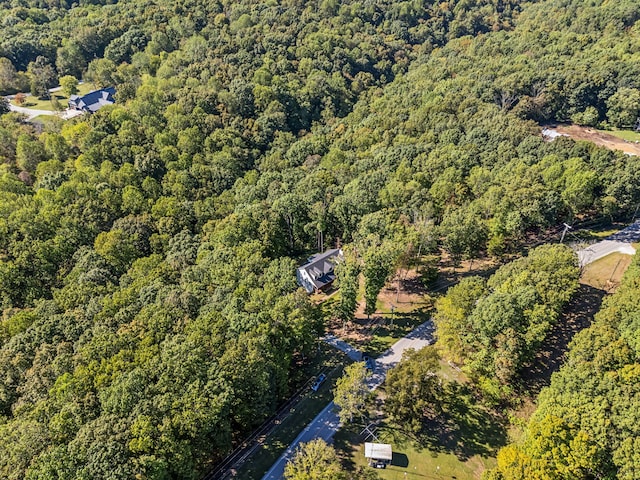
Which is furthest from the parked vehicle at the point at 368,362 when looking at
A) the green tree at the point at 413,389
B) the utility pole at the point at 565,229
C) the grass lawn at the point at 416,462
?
the utility pole at the point at 565,229

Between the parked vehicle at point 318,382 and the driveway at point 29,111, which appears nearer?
the parked vehicle at point 318,382

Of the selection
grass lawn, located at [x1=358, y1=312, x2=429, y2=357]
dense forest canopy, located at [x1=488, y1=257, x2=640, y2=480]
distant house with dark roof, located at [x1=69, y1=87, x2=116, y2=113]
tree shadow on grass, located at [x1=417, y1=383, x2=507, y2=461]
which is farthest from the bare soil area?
distant house with dark roof, located at [x1=69, y1=87, x2=116, y2=113]

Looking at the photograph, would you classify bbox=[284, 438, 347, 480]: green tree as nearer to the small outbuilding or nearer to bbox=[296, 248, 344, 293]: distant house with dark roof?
the small outbuilding

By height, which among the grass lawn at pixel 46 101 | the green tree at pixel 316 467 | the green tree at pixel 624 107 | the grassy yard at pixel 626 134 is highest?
the grass lawn at pixel 46 101

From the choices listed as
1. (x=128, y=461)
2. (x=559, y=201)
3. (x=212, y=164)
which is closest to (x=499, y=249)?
(x=559, y=201)

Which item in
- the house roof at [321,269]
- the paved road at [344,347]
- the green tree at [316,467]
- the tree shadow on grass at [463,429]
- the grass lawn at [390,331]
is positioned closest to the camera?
the green tree at [316,467]

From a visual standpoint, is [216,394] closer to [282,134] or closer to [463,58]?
[282,134]

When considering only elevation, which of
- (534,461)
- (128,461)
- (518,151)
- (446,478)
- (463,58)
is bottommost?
(446,478)

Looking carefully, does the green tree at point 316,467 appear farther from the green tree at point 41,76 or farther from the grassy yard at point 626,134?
the green tree at point 41,76
